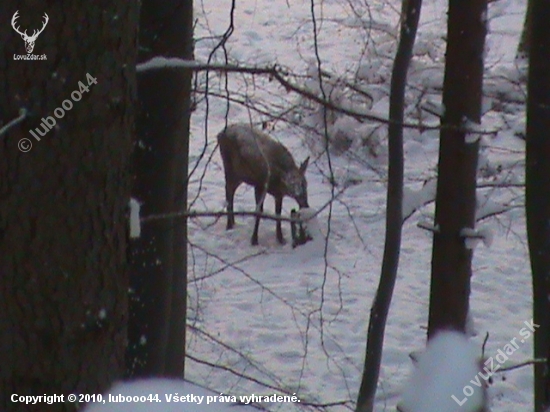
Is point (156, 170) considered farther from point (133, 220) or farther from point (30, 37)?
point (30, 37)

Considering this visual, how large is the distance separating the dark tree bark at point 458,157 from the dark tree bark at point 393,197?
43 centimetres

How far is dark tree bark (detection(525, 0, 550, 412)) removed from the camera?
3537mm

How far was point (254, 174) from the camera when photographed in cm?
938

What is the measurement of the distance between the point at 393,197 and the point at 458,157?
72cm

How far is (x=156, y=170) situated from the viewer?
3.47m

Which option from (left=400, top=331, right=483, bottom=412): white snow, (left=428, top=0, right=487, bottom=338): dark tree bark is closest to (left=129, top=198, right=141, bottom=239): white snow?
(left=428, top=0, right=487, bottom=338): dark tree bark

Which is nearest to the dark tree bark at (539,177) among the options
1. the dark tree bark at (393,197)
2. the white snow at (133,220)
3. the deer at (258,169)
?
the dark tree bark at (393,197)

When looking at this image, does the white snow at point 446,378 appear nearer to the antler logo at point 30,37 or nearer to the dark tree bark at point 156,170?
the dark tree bark at point 156,170

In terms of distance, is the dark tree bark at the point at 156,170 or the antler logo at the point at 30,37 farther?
the dark tree bark at the point at 156,170

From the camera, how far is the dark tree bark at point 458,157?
3.44m

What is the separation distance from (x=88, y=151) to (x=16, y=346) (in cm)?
49

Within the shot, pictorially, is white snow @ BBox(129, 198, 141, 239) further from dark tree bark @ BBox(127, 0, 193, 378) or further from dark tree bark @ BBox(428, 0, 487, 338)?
dark tree bark @ BBox(428, 0, 487, 338)

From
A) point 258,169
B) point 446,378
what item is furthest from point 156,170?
point 258,169

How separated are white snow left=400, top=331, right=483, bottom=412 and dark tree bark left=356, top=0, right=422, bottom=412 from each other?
2.33 feet
